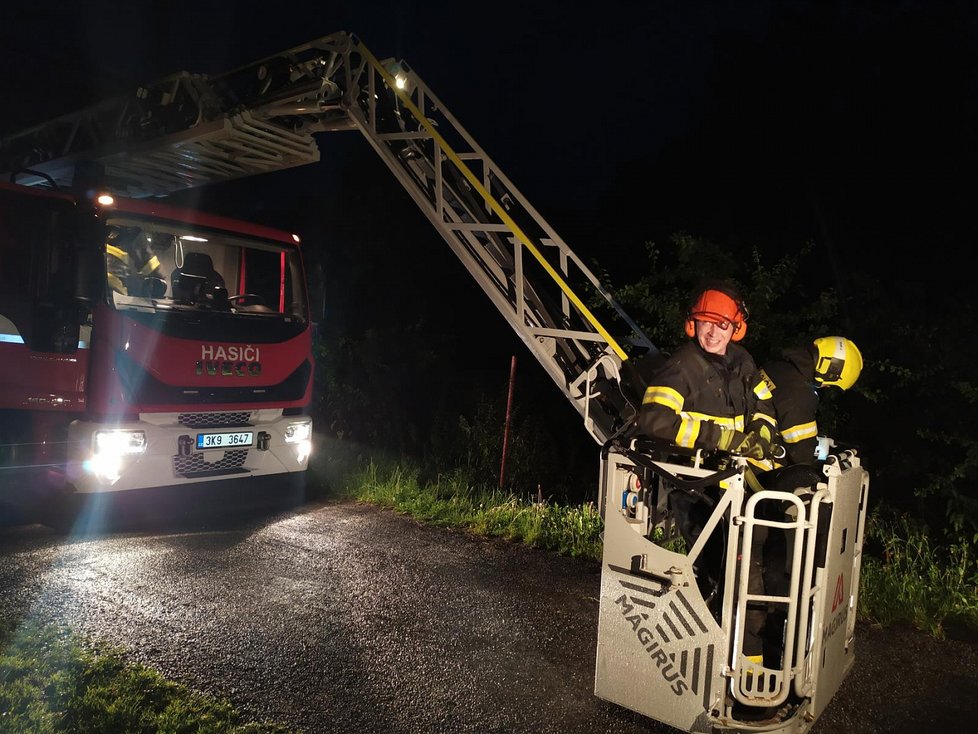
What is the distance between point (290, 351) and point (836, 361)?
15.7 feet

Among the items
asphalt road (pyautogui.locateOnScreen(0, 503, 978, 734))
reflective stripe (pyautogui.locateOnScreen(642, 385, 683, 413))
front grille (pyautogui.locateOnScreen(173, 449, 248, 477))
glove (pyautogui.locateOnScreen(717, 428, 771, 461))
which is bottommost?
asphalt road (pyautogui.locateOnScreen(0, 503, 978, 734))

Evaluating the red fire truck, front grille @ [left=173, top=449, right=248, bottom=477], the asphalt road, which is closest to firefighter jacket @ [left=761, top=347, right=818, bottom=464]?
the asphalt road

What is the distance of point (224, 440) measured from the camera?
6.69 metres

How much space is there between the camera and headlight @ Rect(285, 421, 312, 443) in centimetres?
721

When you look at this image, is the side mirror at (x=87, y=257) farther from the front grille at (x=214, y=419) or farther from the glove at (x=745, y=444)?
the glove at (x=745, y=444)

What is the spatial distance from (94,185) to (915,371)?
626 cm

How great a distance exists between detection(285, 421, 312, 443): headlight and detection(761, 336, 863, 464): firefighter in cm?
453

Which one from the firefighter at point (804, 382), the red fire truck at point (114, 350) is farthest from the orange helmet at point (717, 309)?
the red fire truck at point (114, 350)

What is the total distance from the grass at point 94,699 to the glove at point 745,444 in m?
2.23

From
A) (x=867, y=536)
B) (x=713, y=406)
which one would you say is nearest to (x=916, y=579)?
(x=867, y=536)

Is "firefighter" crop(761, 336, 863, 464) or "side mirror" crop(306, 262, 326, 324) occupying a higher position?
"side mirror" crop(306, 262, 326, 324)

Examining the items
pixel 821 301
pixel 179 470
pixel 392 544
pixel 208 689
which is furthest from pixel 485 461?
pixel 208 689

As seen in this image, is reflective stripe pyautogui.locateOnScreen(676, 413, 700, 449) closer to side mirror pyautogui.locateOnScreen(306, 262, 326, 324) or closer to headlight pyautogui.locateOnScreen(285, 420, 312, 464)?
headlight pyautogui.locateOnScreen(285, 420, 312, 464)

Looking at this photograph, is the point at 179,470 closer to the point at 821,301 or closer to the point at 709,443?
the point at 709,443
